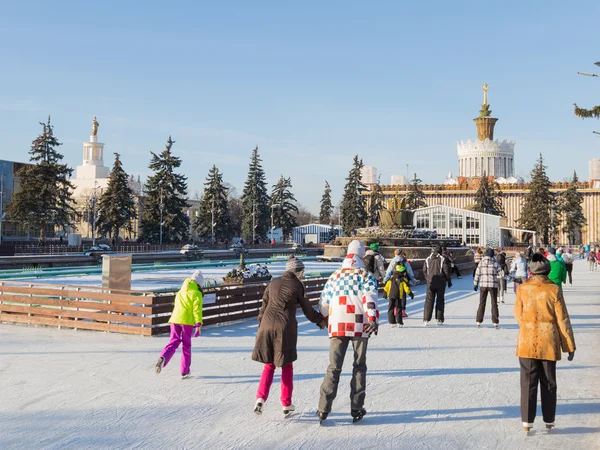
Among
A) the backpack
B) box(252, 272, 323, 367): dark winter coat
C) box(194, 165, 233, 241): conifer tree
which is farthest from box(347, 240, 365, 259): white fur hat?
box(194, 165, 233, 241): conifer tree

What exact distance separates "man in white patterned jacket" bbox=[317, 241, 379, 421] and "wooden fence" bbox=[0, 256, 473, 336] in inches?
264

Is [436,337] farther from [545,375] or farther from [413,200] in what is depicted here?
[413,200]

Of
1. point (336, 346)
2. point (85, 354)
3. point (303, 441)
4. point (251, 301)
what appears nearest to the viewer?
point (303, 441)

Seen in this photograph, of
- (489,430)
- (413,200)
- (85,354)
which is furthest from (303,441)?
(413,200)

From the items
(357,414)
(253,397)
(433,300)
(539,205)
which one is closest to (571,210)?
(539,205)

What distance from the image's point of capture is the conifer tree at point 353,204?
3335 inches

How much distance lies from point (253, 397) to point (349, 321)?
1980 mm

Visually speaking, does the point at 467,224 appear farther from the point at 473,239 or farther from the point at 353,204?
the point at 353,204

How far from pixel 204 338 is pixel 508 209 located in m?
125

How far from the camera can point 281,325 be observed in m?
6.27

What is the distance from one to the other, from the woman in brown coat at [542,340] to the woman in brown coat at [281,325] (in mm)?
1947

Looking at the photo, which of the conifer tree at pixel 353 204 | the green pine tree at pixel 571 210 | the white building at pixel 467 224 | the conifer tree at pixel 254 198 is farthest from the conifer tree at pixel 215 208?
the green pine tree at pixel 571 210

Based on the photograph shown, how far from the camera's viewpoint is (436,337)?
484 inches

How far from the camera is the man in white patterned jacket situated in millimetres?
6148
